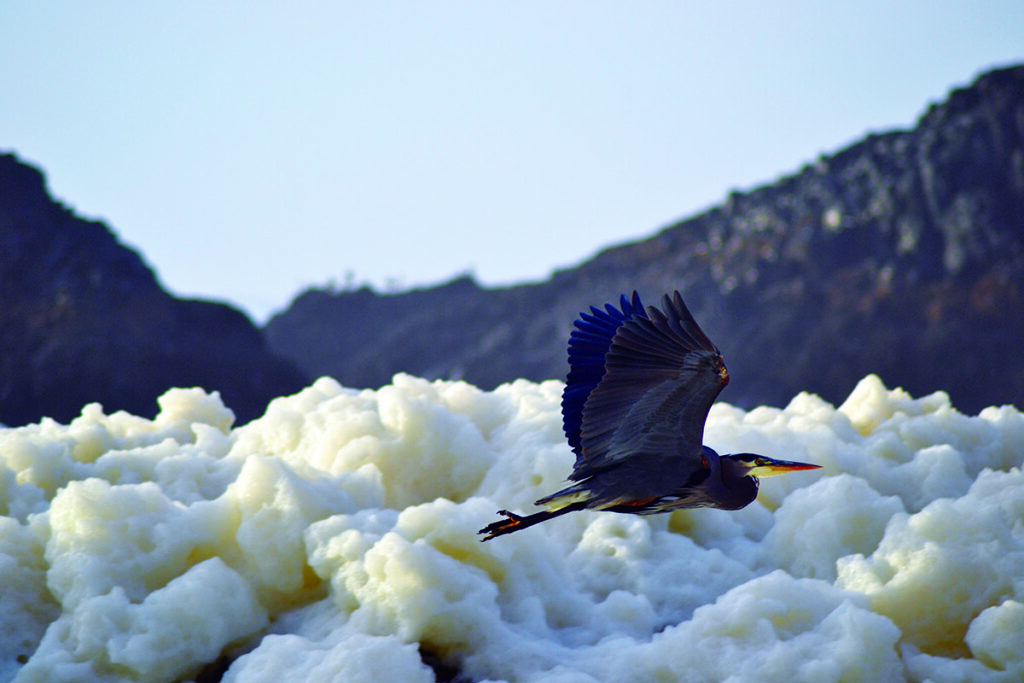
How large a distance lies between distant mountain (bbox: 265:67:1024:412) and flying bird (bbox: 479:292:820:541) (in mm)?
14966

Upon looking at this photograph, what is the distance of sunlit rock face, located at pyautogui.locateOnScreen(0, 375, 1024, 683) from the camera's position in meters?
4.99

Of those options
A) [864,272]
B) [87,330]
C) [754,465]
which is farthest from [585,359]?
[864,272]

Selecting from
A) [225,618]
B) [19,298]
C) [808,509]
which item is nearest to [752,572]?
[808,509]

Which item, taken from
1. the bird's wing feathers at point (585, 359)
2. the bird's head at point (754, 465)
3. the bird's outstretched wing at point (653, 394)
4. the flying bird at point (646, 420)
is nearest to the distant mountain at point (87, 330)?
the bird's wing feathers at point (585, 359)

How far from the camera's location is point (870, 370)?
772 inches

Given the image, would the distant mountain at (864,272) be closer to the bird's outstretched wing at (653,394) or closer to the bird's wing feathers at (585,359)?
the bird's wing feathers at (585,359)

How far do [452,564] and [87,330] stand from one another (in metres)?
15.4

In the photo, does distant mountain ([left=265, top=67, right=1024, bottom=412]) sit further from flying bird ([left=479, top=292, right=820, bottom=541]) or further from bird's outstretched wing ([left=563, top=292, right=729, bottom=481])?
bird's outstretched wing ([left=563, top=292, right=729, bottom=481])

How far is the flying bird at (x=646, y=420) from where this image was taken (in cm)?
344

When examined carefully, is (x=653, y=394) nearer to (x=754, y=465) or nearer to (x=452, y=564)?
(x=754, y=465)

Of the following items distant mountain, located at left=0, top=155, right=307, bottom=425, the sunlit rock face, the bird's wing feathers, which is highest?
distant mountain, located at left=0, top=155, right=307, bottom=425

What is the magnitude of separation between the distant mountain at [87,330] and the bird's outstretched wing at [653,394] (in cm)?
1550

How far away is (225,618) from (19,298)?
1598cm

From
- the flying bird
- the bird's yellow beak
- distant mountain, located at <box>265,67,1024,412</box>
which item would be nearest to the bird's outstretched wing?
the flying bird
